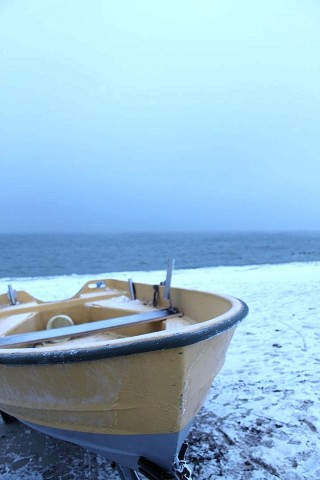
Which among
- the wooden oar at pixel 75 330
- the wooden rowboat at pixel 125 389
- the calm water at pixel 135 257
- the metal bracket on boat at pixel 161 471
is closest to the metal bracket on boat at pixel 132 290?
the wooden oar at pixel 75 330

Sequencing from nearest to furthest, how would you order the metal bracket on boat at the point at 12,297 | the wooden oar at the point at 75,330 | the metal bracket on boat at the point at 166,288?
the wooden oar at the point at 75,330, the metal bracket on boat at the point at 166,288, the metal bracket on boat at the point at 12,297

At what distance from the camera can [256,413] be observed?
3422 mm

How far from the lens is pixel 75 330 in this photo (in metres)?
3.41

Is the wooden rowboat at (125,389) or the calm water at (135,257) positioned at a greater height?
the wooden rowboat at (125,389)

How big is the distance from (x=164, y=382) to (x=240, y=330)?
178 inches

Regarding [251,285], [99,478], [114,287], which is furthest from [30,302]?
[251,285]

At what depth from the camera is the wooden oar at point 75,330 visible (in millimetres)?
3072

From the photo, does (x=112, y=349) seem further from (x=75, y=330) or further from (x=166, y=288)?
(x=166, y=288)

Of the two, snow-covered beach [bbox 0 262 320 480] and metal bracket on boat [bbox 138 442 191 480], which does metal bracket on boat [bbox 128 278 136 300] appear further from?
metal bracket on boat [bbox 138 442 191 480]

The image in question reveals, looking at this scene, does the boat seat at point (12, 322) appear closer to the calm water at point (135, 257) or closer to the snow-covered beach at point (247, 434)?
the snow-covered beach at point (247, 434)

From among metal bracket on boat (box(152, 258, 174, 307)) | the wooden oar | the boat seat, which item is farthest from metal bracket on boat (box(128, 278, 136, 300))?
the boat seat

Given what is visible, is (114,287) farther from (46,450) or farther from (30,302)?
(46,450)

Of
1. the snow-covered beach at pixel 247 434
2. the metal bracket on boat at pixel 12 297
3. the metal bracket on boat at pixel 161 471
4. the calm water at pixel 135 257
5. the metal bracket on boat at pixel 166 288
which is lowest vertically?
the calm water at pixel 135 257

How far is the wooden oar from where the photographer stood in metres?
3.07
